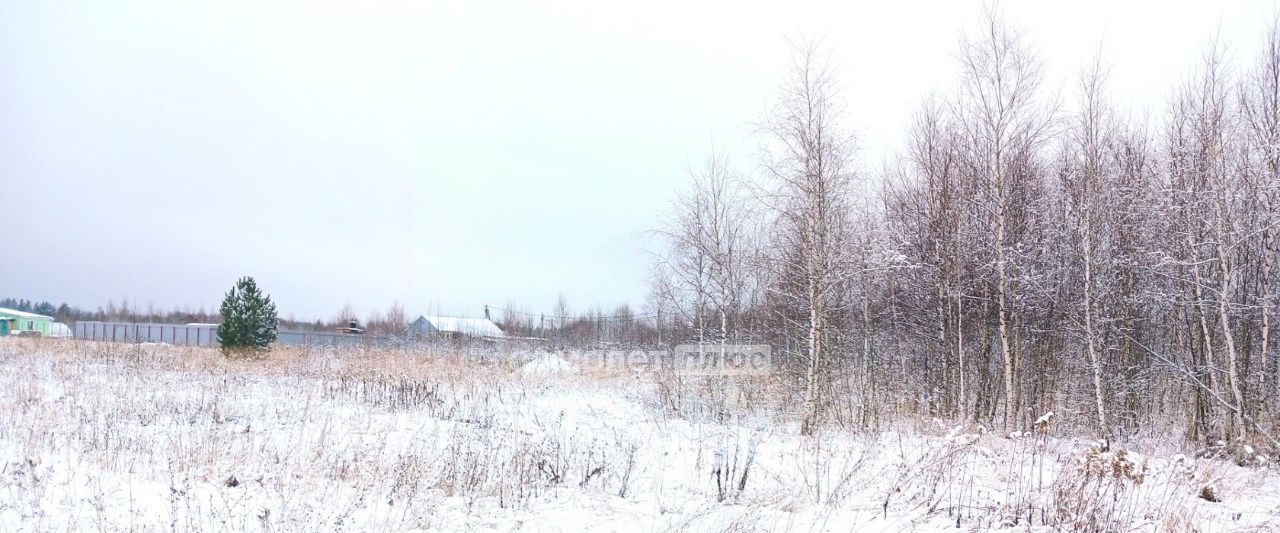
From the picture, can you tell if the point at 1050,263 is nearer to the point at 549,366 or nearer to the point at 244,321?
the point at 549,366

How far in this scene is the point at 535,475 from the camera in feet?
21.4

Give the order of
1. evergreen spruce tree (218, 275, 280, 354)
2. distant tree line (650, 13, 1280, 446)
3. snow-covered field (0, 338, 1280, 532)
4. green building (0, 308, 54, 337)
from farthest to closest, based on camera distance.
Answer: green building (0, 308, 54, 337) < evergreen spruce tree (218, 275, 280, 354) < distant tree line (650, 13, 1280, 446) < snow-covered field (0, 338, 1280, 532)

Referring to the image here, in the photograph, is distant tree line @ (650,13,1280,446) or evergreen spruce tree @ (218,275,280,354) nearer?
distant tree line @ (650,13,1280,446)

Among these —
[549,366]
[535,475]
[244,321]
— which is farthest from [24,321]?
[535,475]

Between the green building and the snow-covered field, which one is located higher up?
the snow-covered field

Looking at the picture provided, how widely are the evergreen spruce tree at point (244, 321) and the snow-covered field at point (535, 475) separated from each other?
1098cm

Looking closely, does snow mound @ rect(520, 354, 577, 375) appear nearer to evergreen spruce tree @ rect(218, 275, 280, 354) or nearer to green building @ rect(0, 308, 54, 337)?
evergreen spruce tree @ rect(218, 275, 280, 354)

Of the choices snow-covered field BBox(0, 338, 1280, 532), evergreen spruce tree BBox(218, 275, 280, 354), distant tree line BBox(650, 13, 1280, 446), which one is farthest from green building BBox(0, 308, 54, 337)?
distant tree line BBox(650, 13, 1280, 446)

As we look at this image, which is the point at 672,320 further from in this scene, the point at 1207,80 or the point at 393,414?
the point at 1207,80

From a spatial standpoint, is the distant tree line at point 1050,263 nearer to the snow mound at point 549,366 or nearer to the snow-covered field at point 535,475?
the snow-covered field at point 535,475

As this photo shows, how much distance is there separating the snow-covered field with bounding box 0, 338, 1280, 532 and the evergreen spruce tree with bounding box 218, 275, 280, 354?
10977mm

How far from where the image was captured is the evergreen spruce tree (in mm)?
21297

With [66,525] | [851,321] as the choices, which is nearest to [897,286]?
[851,321]

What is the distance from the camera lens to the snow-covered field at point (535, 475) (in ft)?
A: 16.6
